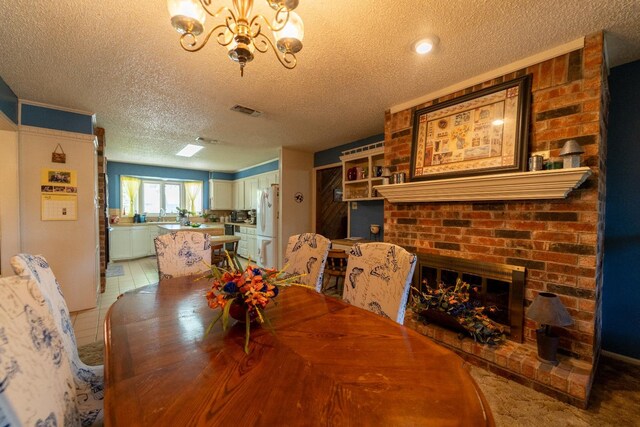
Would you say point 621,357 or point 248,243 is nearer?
point 621,357

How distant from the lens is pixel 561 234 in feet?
6.13

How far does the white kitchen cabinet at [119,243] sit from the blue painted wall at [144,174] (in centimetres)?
73

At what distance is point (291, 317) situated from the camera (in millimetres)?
1265

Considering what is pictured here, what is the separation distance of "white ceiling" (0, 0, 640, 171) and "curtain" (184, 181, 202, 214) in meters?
4.13

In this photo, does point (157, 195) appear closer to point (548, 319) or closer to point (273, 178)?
point (273, 178)

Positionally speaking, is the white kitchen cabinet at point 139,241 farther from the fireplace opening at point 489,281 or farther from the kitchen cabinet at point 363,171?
the fireplace opening at point 489,281

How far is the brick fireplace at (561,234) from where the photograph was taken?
1.75 meters

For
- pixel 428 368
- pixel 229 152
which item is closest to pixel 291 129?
pixel 229 152

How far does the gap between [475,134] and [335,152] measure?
8.87ft

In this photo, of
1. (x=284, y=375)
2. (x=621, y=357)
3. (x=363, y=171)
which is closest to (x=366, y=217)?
(x=363, y=171)

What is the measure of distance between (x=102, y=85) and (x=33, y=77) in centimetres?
49

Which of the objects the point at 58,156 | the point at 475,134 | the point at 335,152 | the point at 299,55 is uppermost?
the point at 299,55

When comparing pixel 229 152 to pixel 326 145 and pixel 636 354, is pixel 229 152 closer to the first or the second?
pixel 326 145

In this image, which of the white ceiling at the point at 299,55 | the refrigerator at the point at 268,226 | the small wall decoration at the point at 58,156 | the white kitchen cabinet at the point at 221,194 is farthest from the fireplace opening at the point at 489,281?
the white kitchen cabinet at the point at 221,194
